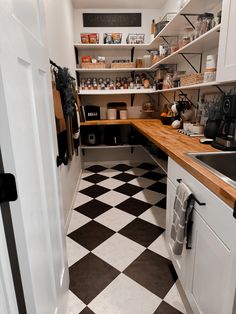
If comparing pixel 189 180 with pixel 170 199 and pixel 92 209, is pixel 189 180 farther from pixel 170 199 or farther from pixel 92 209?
pixel 92 209

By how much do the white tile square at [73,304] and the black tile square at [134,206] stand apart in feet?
3.47

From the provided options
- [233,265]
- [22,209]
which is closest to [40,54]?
[22,209]

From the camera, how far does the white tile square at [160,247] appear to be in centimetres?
167

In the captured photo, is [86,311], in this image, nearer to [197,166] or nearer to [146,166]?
[197,166]

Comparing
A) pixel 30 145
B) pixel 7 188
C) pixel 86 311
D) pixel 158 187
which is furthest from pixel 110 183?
pixel 7 188

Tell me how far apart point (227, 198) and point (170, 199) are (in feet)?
2.50

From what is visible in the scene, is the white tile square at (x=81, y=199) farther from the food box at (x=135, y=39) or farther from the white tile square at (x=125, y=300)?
the food box at (x=135, y=39)

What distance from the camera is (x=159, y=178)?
314cm

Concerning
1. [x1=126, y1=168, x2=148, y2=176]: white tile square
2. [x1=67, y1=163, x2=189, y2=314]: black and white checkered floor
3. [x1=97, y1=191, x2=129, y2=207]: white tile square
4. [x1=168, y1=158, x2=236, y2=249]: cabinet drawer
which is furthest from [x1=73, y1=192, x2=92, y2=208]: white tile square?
[x1=168, y1=158, x2=236, y2=249]: cabinet drawer

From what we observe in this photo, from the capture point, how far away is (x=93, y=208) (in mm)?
2369

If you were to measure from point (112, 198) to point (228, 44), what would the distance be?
1.94 metres

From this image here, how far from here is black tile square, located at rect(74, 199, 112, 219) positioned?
2.27m

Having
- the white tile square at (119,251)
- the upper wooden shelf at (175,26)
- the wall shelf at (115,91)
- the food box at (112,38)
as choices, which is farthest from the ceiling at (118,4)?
the white tile square at (119,251)

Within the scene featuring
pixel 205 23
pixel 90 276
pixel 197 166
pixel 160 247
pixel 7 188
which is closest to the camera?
pixel 7 188
